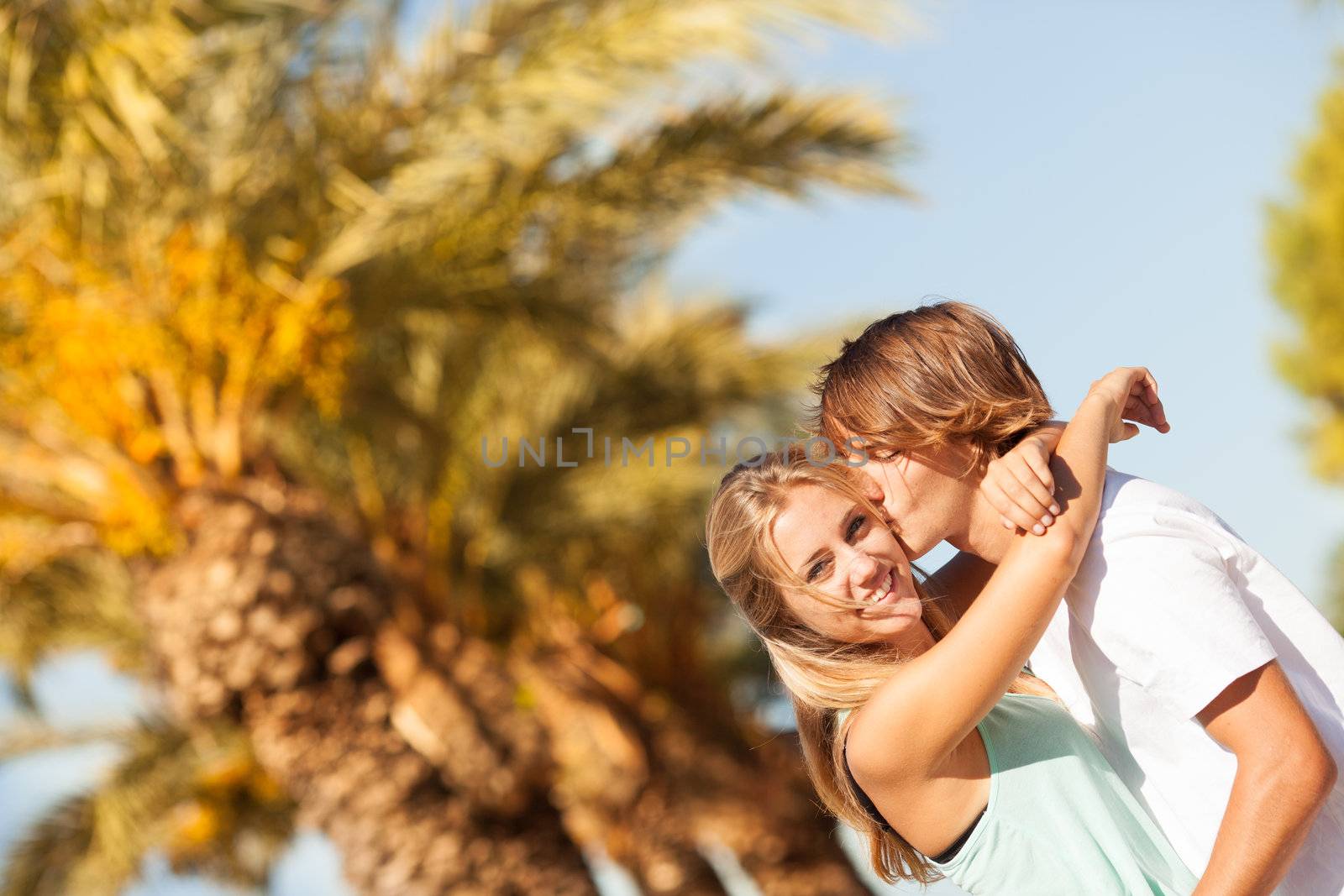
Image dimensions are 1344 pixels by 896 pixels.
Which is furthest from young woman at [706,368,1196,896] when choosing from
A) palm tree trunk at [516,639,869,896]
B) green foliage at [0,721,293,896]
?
palm tree trunk at [516,639,869,896]

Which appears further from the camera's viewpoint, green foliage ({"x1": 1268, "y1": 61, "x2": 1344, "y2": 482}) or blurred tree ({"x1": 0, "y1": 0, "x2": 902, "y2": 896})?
green foliage ({"x1": 1268, "y1": 61, "x2": 1344, "y2": 482})

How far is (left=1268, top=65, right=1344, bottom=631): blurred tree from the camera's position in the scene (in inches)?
610

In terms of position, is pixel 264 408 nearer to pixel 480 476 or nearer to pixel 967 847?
pixel 480 476

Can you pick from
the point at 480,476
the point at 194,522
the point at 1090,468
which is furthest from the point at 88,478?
the point at 1090,468

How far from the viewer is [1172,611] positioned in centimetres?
176

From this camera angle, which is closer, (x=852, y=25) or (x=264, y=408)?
(x=852, y=25)

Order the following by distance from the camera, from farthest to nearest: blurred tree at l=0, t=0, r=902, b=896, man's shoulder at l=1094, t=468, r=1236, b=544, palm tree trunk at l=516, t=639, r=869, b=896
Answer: palm tree trunk at l=516, t=639, r=869, b=896, blurred tree at l=0, t=0, r=902, b=896, man's shoulder at l=1094, t=468, r=1236, b=544

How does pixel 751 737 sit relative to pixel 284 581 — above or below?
below

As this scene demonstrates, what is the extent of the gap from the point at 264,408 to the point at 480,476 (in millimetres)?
2389

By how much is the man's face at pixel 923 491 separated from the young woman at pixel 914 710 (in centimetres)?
3

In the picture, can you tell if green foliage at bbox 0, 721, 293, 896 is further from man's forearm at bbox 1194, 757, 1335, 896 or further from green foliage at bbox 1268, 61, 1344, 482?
green foliage at bbox 1268, 61, 1344, 482

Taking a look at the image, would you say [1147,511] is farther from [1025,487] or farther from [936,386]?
[936,386]

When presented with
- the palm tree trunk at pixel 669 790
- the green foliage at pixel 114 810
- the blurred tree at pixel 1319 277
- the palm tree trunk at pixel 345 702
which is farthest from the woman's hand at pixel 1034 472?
the blurred tree at pixel 1319 277

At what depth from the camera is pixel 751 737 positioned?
36.2 feet
